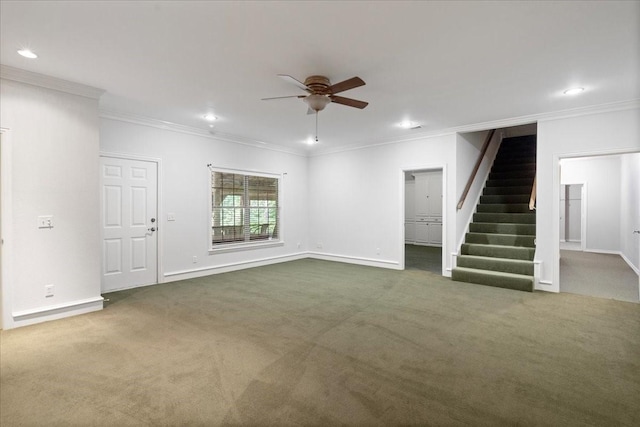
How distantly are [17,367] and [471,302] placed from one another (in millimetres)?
4740

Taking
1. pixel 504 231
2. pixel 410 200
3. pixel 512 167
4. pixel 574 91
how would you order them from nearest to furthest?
pixel 574 91
pixel 504 231
pixel 512 167
pixel 410 200

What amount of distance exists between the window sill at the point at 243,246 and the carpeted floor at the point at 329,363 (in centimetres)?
172

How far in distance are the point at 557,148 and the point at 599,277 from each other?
271 cm

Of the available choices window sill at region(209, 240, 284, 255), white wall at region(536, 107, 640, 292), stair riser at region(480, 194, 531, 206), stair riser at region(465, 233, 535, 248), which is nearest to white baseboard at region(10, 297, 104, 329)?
window sill at region(209, 240, 284, 255)

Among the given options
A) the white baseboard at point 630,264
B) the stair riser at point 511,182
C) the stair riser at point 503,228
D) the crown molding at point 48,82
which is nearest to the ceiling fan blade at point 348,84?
the crown molding at point 48,82

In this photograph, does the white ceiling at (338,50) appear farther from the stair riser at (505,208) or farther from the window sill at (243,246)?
the window sill at (243,246)

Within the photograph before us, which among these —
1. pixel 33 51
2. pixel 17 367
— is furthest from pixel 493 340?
pixel 33 51

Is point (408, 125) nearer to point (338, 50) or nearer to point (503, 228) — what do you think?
point (503, 228)

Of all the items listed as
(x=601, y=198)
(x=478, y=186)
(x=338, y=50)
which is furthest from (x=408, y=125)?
(x=601, y=198)

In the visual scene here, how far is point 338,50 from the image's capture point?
2.82 metres

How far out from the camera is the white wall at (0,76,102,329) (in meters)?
3.32

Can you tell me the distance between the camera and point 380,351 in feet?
9.05

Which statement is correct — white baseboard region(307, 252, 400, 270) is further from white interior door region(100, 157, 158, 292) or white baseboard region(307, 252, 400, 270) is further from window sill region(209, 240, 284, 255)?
white interior door region(100, 157, 158, 292)

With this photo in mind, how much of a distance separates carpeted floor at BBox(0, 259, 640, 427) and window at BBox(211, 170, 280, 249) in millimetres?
2062
